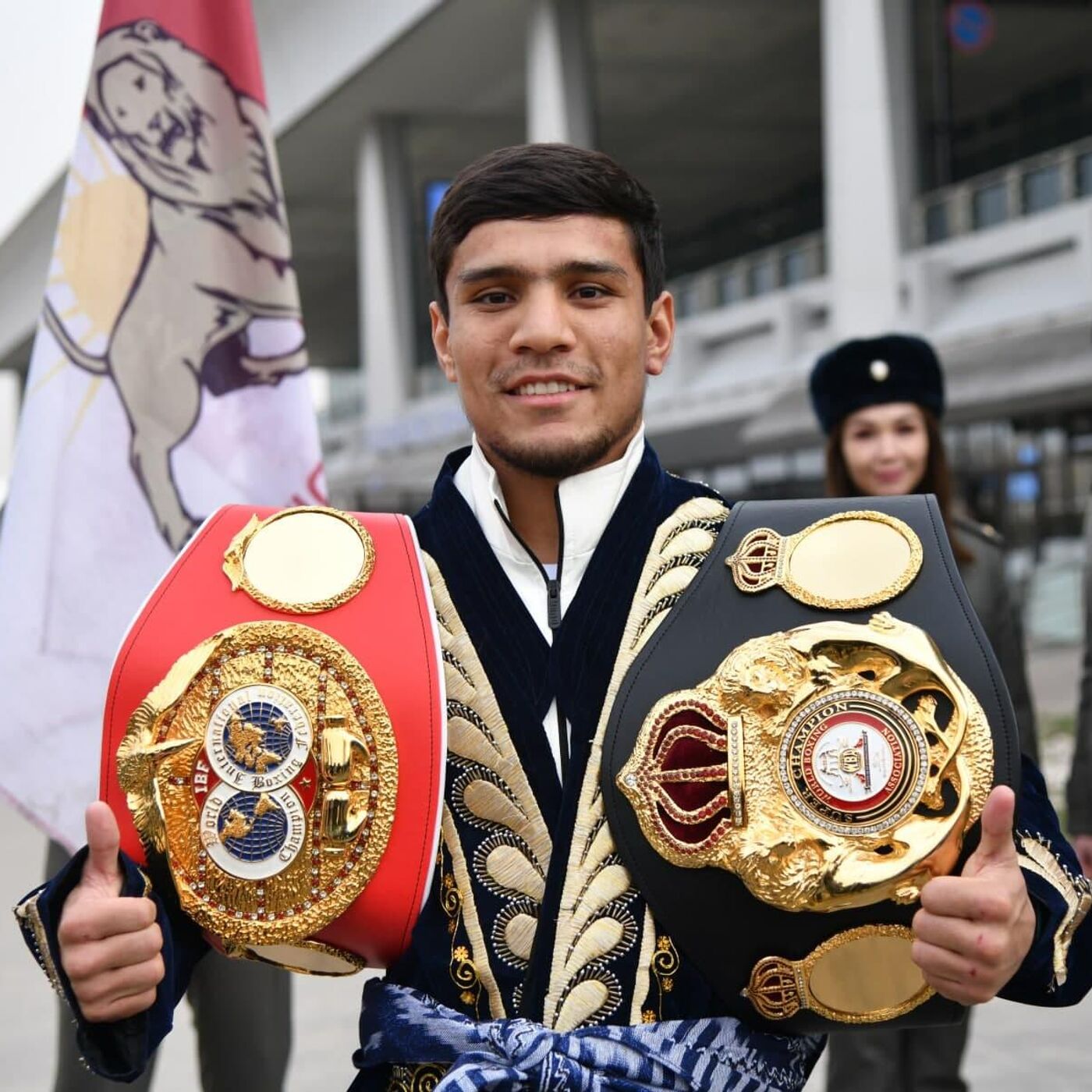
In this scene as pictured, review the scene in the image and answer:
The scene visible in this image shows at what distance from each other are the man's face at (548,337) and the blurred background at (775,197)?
158 inches

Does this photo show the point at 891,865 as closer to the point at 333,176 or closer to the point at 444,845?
the point at 444,845

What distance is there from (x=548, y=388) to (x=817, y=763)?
52cm

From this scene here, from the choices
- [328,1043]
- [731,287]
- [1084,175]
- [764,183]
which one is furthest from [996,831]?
[764,183]

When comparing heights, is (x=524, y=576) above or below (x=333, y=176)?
below

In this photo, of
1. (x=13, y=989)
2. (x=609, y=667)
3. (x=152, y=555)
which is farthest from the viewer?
(x=13, y=989)

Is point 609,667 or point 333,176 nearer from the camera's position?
point 609,667

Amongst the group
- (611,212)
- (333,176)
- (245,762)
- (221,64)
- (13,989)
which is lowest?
Result: (13,989)

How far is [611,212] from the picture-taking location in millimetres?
1785

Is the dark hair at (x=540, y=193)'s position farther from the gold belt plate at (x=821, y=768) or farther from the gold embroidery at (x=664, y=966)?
the gold embroidery at (x=664, y=966)

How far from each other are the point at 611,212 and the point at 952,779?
0.74 meters

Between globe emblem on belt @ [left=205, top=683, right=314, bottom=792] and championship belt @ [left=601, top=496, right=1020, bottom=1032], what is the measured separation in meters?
0.33

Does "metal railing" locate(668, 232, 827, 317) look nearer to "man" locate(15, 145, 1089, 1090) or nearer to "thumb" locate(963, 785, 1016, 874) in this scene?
"man" locate(15, 145, 1089, 1090)

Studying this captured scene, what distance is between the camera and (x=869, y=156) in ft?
50.4

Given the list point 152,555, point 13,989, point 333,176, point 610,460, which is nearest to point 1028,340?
point 13,989
